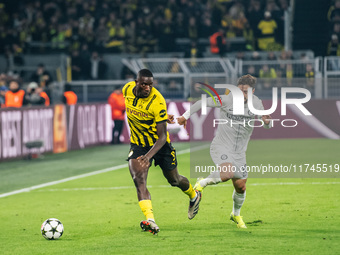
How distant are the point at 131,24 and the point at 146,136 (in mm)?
20975

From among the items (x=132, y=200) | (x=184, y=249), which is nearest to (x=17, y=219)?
(x=132, y=200)

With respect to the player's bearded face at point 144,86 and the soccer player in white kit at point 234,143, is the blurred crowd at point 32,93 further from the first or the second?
the player's bearded face at point 144,86

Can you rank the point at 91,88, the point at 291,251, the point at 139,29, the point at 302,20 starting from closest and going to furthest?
the point at 291,251
the point at 91,88
the point at 302,20
the point at 139,29

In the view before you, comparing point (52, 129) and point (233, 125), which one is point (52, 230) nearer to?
point (233, 125)

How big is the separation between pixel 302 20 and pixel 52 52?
986 centimetres

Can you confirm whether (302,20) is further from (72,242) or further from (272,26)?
(72,242)

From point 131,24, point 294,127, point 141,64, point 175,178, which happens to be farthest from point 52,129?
point 175,178

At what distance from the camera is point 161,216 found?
1070 cm

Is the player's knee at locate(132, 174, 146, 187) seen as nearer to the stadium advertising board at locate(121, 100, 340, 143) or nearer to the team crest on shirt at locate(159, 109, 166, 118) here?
the team crest on shirt at locate(159, 109, 166, 118)

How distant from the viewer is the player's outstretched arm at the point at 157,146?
28.8 feet

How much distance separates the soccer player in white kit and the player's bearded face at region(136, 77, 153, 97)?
63 cm

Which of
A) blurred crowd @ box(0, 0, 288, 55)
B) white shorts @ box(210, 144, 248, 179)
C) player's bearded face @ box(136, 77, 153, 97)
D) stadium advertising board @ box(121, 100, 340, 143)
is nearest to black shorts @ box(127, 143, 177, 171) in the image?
white shorts @ box(210, 144, 248, 179)

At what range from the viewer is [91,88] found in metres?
26.3

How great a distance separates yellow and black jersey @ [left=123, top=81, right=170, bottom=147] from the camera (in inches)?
356
